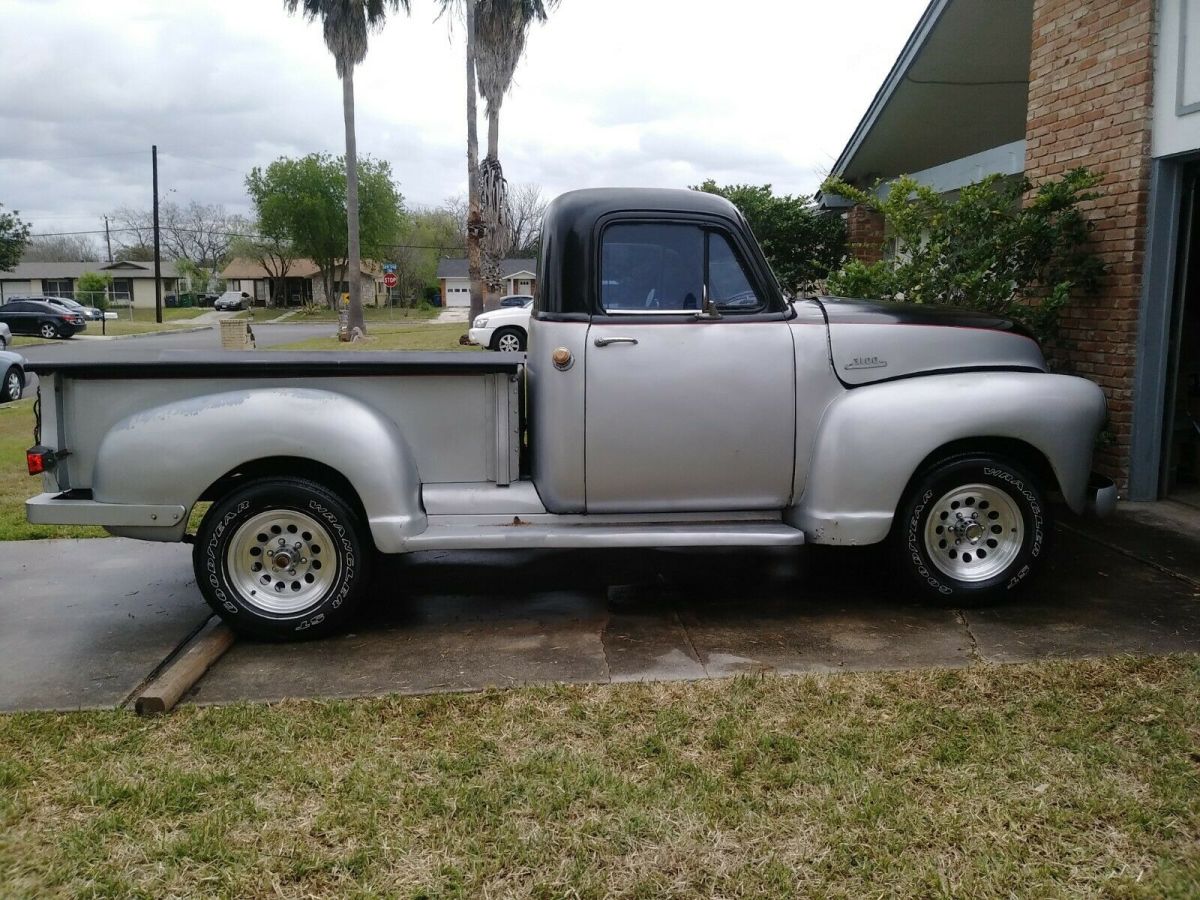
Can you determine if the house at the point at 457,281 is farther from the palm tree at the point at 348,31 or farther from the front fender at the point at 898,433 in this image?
the front fender at the point at 898,433

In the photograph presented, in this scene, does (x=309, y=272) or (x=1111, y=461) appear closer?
(x=1111, y=461)

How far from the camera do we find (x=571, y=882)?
2869 mm

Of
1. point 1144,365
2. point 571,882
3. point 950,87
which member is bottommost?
point 571,882

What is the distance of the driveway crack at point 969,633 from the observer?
178 inches

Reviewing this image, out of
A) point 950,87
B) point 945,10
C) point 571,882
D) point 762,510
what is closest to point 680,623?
point 762,510

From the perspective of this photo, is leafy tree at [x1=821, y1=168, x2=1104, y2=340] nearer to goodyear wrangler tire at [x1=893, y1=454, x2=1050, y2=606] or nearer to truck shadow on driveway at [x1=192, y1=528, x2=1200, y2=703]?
truck shadow on driveway at [x1=192, y1=528, x2=1200, y2=703]

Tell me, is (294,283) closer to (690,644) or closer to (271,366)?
(271,366)

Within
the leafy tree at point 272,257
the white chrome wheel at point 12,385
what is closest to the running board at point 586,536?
the white chrome wheel at point 12,385

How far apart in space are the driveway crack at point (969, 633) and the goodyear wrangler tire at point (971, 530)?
70 mm

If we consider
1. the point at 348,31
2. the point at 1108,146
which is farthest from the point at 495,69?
the point at 1108,146

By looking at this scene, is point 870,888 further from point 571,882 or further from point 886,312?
point 886,312

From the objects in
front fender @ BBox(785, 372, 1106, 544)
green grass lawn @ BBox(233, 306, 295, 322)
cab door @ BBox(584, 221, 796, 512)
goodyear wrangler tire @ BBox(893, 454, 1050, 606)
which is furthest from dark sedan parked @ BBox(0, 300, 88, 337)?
goodyear wrangler tire @ BBox(893, 454, 1050, 606)

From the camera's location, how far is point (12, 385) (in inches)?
645

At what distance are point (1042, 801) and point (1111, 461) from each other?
5086 mm
